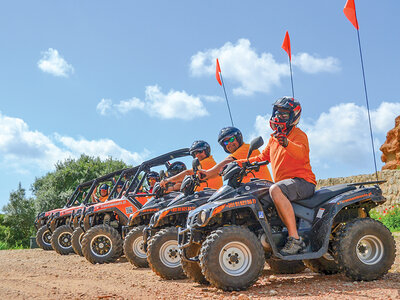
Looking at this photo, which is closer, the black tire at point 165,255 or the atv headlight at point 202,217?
the atv headlight at point 202,217

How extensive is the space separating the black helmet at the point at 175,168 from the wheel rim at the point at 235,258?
521 centimetres

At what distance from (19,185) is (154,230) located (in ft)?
102

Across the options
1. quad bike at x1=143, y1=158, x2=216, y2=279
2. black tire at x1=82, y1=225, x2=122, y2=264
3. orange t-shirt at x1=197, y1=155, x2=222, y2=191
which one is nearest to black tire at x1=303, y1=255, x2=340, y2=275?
quad bike at x1=143, y1=158, x2=216, y2=279

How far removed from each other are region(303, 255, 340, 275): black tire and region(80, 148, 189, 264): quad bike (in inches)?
170

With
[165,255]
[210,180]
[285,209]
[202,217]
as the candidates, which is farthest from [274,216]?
[210,180]

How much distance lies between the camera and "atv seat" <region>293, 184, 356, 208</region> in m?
6.40

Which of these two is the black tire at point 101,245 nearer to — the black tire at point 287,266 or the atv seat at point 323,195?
the black tire at point 287,266

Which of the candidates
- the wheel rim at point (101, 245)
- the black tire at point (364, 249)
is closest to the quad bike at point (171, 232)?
the black tire at point (364, 249)

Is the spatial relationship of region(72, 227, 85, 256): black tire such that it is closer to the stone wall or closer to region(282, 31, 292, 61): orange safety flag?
region(282, 31, 292, 61): orange safety flag

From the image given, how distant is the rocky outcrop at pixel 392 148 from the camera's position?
34.8 meters

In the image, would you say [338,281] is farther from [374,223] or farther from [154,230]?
[154,230]

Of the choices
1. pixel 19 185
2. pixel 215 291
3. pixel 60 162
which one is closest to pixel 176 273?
pixel 215 291

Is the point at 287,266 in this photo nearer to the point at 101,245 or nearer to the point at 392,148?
the point at 101,245

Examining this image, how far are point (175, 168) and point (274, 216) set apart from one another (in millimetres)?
4748
